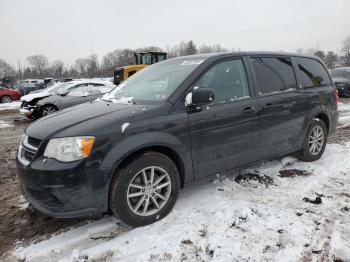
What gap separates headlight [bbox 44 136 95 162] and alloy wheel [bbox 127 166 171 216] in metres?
0.57

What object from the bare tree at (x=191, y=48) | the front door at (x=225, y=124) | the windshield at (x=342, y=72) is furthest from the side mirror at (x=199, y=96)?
the bare tree at (x=191, y=48)

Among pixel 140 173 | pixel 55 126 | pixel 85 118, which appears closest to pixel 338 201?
pixel 140 173

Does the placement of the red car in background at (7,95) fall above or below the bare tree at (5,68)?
below

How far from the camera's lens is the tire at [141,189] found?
3.16 m

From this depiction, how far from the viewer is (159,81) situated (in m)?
4.05

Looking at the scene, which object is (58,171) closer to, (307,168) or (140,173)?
(140,173)

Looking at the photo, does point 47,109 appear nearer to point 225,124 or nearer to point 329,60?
point 225,124

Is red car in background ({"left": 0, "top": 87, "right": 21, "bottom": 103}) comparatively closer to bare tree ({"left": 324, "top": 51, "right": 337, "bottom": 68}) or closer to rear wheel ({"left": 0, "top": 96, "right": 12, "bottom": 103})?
rear wheel ({"left": 0, "top": 96, "right": 12, "bottom": 103})

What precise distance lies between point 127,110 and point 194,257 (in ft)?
5.19

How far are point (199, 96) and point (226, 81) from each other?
68 cm

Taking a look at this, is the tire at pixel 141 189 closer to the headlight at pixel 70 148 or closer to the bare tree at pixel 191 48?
the headlight at pixel 70 148

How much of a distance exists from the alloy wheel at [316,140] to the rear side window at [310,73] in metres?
0.74

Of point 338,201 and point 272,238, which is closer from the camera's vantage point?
point 272,238

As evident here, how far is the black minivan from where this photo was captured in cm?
301
